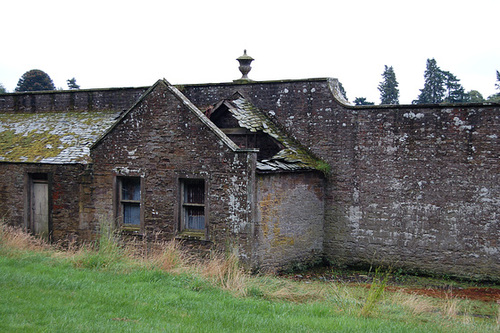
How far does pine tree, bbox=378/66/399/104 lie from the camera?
Result: 1738 inches

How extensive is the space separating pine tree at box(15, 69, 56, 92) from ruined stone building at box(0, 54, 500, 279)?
3751 cm

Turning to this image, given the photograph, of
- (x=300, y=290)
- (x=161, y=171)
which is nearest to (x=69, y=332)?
(x=300, y=290)

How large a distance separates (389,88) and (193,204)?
3443 cm

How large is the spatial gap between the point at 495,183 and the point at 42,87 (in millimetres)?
47207

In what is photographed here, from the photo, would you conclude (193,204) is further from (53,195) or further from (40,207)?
(40,207)

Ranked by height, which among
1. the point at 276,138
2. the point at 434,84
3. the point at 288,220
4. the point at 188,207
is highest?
the point at 434,84

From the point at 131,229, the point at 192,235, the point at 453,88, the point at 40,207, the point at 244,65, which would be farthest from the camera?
the point at 453,88

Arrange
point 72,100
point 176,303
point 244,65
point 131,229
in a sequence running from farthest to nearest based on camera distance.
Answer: point 72,100 < point 244,65 < point 131,229 < point 176,303

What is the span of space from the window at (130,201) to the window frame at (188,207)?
1.46 meters

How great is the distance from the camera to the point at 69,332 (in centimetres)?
631

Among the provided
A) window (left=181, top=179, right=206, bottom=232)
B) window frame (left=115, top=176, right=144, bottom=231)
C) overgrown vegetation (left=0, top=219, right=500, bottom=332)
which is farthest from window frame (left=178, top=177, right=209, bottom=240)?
overgrown vegetation (left=0, top=219, right=500, bottom=332)

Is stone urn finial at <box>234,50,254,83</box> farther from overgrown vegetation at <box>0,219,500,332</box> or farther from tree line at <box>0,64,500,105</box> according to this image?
tree line at <box>0,64,500,105</box>

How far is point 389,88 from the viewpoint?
44406 mm

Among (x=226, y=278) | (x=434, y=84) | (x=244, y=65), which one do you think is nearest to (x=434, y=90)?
(x=434, y=84)
